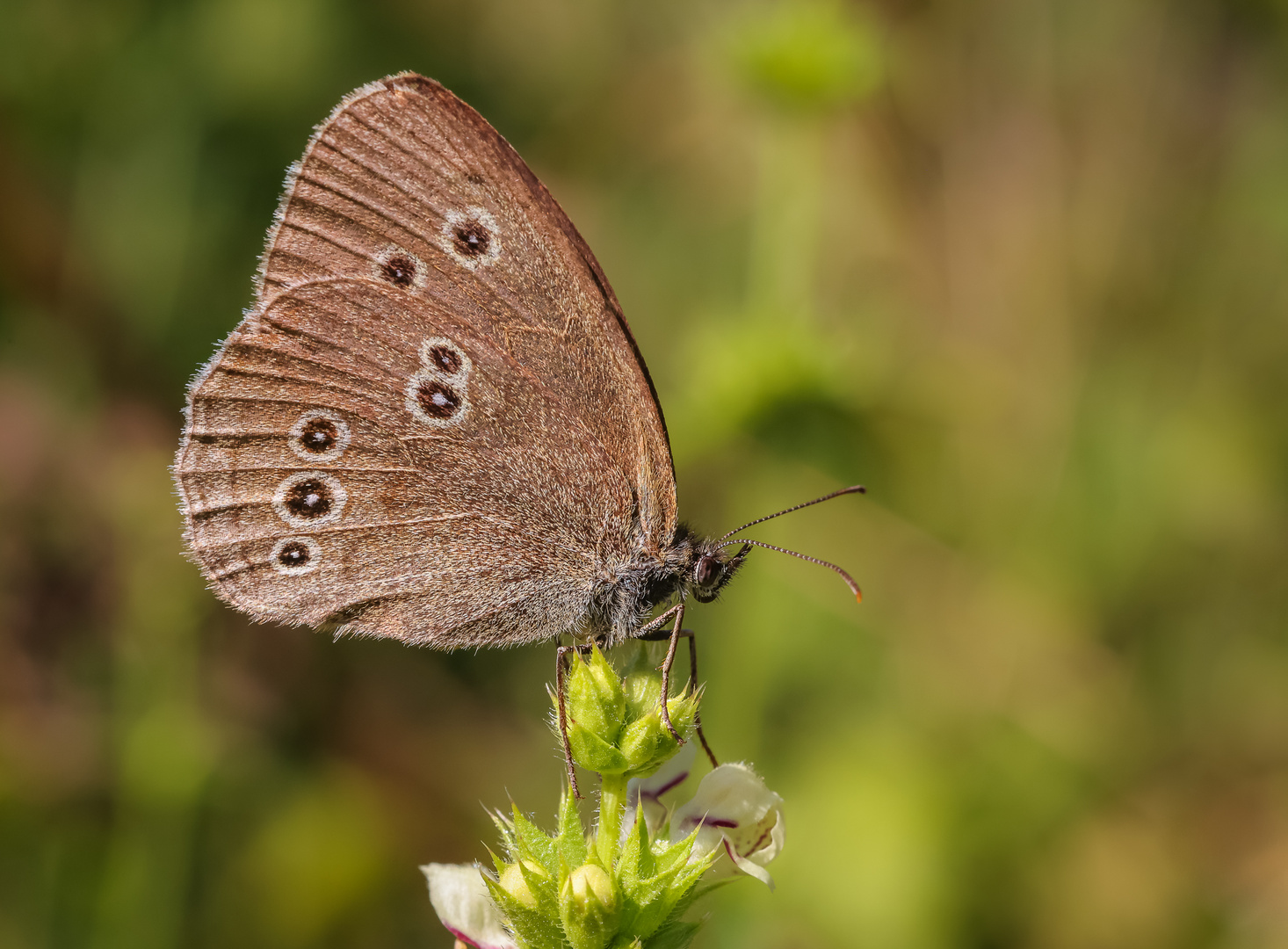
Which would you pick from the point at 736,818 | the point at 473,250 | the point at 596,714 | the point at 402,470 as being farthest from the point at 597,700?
the point at 473,250

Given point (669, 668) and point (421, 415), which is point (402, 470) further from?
point (669, 668)

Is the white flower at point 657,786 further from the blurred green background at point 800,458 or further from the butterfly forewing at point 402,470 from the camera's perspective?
the blurred green background at point 800,458

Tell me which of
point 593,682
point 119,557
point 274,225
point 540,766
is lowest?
point 540,766

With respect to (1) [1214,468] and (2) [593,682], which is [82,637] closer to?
(2) [593,682]

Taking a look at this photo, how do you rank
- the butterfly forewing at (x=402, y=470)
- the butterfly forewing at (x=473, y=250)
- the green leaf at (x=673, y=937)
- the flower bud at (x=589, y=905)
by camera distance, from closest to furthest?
the flower bud at (x=589, y=905) < the green leaf at (x=673, y=937) < the butterfly forewing at (x=473, y=250) < the butterfly forewing at (x=402, y=470)

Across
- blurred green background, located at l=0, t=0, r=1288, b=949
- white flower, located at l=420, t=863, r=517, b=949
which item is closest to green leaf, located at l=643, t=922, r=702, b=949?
white flower, located at l=420, t=863, r=517, b=949

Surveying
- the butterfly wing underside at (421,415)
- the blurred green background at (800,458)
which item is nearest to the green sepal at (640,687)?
the butterfly wing underside at (421,415)

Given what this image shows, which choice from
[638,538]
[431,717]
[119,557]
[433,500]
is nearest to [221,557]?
[433,500]

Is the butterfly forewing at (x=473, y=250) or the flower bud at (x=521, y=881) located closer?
the flower bud at (x=521, y=881)
